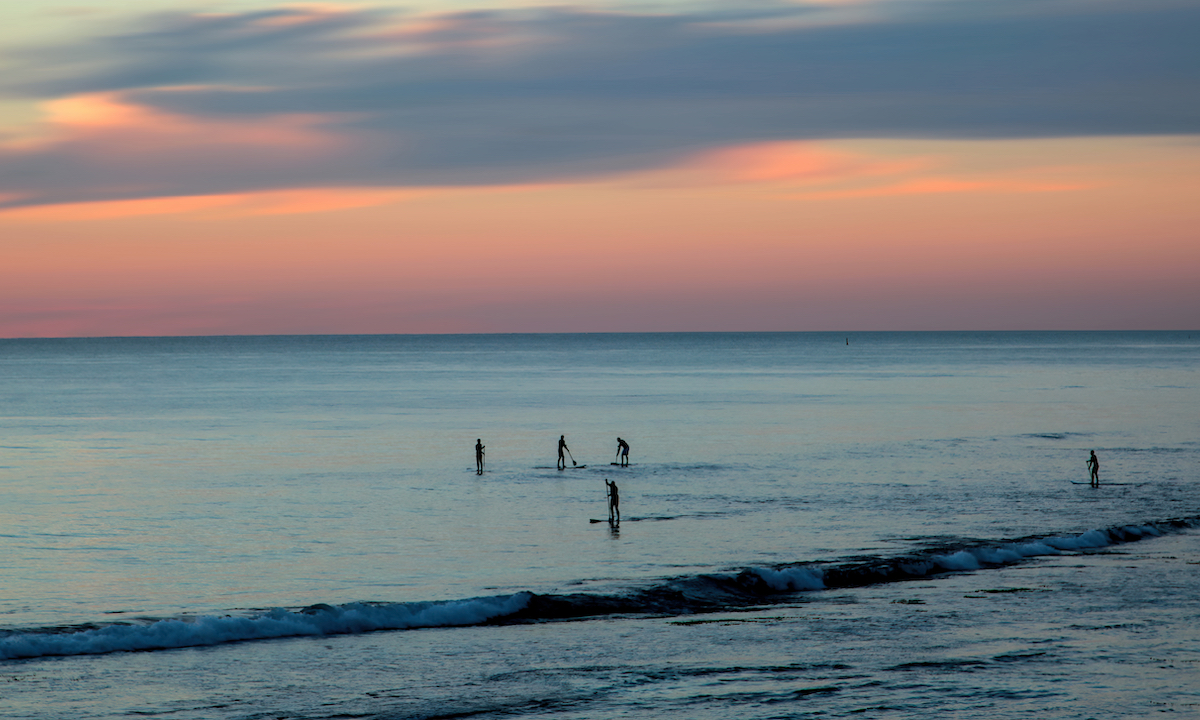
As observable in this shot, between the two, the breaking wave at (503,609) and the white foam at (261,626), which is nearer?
the white foam at (261,626)

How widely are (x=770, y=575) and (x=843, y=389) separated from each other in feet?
305

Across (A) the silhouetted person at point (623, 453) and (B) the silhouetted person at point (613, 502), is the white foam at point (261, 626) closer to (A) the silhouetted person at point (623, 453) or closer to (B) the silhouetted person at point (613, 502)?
(B) the silhouetted person at point (613, 502)

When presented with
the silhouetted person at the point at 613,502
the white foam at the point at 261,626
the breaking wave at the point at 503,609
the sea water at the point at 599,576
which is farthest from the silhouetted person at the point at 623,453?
the white foam at the point at 261,626

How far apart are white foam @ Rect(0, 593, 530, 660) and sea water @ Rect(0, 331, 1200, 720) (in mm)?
62

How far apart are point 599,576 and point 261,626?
27.6ft

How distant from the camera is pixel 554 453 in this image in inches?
2341

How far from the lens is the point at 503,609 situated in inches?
974

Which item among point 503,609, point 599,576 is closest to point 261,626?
point 503,609

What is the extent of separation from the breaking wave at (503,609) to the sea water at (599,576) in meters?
0.08

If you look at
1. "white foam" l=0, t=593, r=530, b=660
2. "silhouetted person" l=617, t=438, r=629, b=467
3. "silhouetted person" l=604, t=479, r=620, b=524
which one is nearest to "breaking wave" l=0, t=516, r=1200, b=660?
"white foam" l=0, t=593, r=530, b=660

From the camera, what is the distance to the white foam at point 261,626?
71.3 ft

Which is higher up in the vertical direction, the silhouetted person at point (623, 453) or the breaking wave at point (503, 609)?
the silhouetted person at point (623, 453)

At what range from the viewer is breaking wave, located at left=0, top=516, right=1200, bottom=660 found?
22.1m

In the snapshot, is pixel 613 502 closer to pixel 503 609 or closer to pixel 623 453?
pixel 503 609
